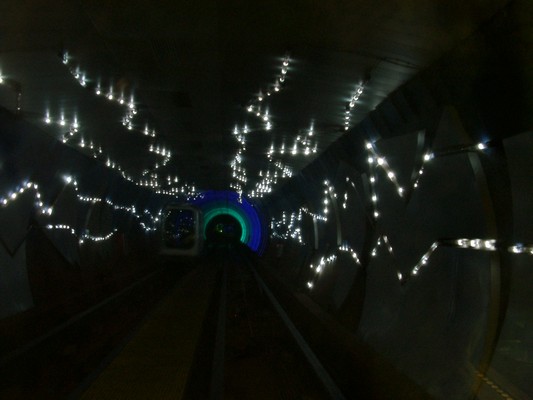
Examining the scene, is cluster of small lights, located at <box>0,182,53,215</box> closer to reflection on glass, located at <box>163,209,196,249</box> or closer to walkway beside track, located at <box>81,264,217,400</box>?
walkway beside track, located at <box>81,264,217,400</box>

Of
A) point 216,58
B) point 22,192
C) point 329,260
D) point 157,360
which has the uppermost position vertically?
point 216,58

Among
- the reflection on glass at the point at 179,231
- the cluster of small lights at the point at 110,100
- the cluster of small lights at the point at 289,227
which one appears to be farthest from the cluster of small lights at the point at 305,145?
the reflection on glass at the point at 179,231

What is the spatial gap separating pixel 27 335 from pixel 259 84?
633 cm

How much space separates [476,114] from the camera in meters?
5.07

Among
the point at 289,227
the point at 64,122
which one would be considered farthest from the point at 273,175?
the point at 64,122

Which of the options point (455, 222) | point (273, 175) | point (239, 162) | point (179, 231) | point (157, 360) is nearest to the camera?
point (455, 222)

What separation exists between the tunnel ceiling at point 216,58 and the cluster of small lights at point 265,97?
53 millimetres

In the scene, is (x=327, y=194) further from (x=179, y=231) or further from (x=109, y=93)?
(x=179, y=231)

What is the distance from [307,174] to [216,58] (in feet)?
28.8

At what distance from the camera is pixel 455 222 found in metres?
5.50

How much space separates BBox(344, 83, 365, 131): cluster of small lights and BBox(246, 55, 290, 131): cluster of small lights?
3.14 feet

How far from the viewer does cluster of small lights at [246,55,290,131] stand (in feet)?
23.4

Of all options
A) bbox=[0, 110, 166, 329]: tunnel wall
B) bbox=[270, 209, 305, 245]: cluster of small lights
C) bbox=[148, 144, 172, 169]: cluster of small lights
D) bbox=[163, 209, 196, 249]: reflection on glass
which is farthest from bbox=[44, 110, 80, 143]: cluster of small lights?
bbox=[163, 209, 196, 249]: reflection on glass

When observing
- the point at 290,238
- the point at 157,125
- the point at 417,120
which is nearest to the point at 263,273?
the point at 290,238
